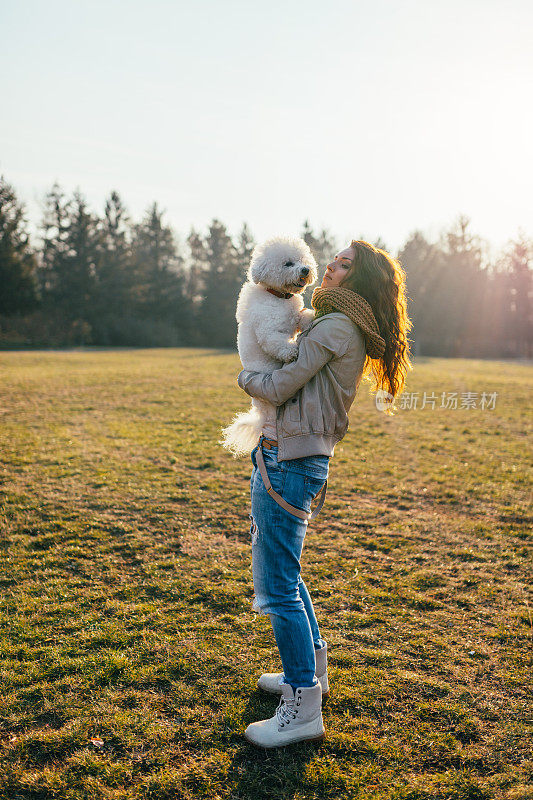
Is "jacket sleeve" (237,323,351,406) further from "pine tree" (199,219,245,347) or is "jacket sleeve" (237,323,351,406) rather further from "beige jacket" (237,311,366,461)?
"pine tree" (199,219,245,347)

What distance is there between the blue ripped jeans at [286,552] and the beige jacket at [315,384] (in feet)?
0.32

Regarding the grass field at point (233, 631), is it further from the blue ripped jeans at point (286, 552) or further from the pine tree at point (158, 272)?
the pine tree at point (158, 272)

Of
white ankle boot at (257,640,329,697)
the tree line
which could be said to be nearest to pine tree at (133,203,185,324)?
the tree line

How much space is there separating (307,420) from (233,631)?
2.03 m

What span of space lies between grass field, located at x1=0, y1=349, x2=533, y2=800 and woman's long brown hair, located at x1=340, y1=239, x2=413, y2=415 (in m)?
1.90

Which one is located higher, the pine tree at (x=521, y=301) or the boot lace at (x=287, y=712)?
the pine tree at (x=521, y=301)

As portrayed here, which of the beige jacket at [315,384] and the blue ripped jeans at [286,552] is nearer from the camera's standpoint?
the beige jacket at [315,384]

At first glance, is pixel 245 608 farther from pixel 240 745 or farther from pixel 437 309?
pixel 437 309

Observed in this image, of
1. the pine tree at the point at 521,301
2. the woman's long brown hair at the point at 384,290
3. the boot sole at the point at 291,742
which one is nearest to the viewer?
the woman's long brown hair at the point at 384,290

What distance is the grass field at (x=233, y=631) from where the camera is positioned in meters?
2.59

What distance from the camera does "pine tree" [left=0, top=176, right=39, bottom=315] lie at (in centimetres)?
3544

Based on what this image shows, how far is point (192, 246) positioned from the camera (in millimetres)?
50969

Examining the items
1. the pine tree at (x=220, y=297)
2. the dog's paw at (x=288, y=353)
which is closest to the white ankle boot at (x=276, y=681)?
the dog's paw at (x=288, y=353)

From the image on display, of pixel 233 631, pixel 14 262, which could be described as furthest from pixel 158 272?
pixel 233 631
